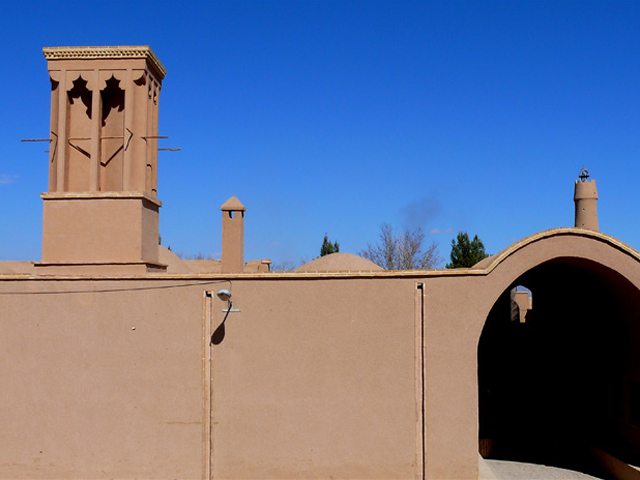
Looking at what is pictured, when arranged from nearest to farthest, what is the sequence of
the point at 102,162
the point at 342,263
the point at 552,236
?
the point at 552,236 → the point at 102,162 → the point at 342,263

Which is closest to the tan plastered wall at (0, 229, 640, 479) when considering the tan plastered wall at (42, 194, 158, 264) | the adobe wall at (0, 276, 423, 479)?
the adobe wall at (0, 276, 423, 479)

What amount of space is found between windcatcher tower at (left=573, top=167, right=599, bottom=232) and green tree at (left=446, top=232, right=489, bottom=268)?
835 inches

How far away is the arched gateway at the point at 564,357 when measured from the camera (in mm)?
10380

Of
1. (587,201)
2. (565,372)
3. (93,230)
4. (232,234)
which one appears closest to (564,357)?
(565,372)

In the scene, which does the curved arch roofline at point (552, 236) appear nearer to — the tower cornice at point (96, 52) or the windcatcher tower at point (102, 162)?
the windcatcher tower at point (102, 162)

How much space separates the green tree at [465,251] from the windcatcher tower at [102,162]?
88.1 ft

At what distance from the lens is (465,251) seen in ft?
123

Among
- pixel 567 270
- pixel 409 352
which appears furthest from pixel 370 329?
pixel 567 270

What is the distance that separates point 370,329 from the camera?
10.4m

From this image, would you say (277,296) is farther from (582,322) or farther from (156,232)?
(582,322)

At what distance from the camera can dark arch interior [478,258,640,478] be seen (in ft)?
38.7

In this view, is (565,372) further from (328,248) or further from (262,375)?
(328,248)

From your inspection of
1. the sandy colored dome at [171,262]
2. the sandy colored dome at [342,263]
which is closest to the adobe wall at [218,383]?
the sandy colored dome at [342,263]

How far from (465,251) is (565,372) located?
23.5 metres
